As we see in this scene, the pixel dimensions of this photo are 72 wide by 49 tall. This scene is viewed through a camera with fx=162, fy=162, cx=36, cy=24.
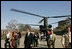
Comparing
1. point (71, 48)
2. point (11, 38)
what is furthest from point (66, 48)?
Result: point (11, 38)

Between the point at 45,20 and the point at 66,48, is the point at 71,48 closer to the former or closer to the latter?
the point at 66,48

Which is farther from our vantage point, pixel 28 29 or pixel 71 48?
pixel 28 29

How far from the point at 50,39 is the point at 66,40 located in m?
1.85

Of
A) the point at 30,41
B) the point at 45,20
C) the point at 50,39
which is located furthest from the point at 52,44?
the point at 45,20

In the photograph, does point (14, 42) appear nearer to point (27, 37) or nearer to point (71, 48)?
point (27, 37)

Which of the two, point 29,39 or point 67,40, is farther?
point 29,39

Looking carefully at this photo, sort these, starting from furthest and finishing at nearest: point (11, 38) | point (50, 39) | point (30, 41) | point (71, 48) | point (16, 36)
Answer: point (11, 38)
point (16, 36)
point (50, 39)
point (30, 41)
point (71, 48)

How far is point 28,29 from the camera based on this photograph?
6.01 meters

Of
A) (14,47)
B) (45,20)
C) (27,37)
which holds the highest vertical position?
(45,20)

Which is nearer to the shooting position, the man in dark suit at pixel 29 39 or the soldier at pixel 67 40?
the soldier at pixel 67 40

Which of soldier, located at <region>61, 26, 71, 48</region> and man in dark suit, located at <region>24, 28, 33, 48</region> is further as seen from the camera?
man in dark suit, located at <region>24, 28, 33, 48</region>

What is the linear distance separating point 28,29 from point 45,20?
335 inches

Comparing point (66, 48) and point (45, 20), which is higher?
point (45, 20)

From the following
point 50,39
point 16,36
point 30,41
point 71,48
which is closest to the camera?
point 71,48
